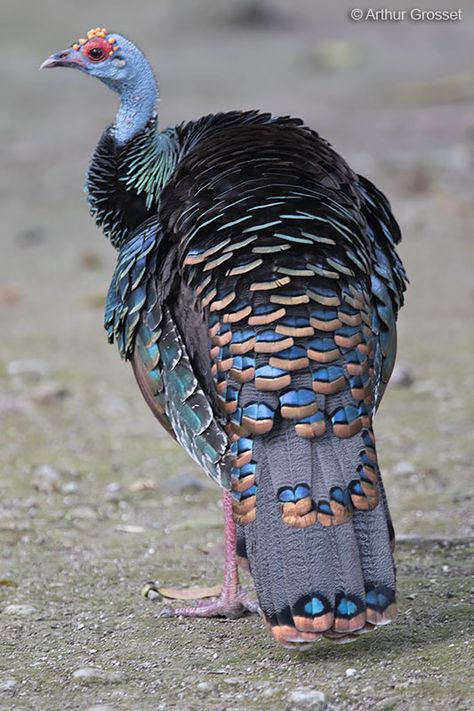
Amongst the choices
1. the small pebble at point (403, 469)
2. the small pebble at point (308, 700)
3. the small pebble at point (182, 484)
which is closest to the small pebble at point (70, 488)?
the small pebble at point (182, 484)

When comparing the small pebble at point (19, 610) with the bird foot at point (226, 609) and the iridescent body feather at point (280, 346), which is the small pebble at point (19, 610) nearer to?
the bird foot at point (226, 609)

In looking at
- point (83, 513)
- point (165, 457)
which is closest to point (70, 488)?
point (83, 513)

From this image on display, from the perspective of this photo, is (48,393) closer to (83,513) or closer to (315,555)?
(83,513)

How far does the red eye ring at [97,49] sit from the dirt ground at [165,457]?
6.97ft

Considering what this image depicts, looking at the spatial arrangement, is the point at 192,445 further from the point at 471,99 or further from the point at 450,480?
the point at 471,99

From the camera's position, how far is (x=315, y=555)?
377 cm

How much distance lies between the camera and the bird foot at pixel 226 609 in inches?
A: 182

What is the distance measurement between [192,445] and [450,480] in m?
2.36

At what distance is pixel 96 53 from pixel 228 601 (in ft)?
7.87

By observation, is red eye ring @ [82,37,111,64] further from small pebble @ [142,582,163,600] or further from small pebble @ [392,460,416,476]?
small pebble @ [392,460,416,476]

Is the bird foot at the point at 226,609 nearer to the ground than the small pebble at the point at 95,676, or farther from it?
farther from it

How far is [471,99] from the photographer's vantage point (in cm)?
1475

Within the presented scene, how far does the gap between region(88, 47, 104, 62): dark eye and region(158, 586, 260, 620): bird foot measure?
234 cm

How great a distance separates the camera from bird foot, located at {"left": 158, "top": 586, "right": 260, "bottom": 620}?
4620 millimetres
